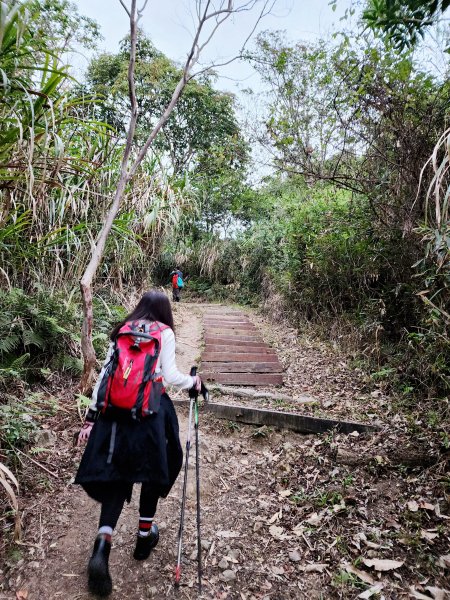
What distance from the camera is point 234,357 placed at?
18.8 ft

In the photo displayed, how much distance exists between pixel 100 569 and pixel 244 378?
3.42 m

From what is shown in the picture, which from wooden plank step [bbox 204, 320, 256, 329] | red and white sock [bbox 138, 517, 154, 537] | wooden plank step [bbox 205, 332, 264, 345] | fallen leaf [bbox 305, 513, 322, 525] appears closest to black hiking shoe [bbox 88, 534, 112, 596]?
red and white sock [bbox 138, 517, 154, 537]

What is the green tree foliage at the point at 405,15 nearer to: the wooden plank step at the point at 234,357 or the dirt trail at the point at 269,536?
the dirt trail at the point at 269,536

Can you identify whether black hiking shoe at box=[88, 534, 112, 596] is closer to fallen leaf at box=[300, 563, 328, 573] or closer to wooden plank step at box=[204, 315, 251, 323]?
fallen leaf at box=[300, 563, 328, 573]

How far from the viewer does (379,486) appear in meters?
2.66

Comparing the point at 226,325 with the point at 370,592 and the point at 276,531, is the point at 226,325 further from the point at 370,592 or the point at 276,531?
the point at 370,592

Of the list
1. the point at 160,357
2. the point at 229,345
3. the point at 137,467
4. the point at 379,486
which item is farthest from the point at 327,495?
the point at 229,345

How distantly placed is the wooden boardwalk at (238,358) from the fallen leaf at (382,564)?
9.58 feet

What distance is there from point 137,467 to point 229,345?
4.36m

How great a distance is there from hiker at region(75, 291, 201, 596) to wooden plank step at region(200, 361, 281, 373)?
3207mm

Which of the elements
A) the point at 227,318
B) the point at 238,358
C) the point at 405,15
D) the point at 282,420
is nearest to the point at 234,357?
the point at 238,358

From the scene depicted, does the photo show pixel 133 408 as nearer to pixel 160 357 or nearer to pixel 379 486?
pixel 160 357

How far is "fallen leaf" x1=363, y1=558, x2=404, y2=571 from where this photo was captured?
206cm

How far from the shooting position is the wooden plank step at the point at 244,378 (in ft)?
16.5
